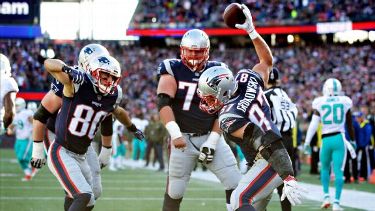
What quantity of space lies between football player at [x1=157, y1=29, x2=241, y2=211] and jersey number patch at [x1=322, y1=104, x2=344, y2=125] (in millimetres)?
4262

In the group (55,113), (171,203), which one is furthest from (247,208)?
(55,113)

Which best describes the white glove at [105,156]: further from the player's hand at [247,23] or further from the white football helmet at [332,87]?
the white football helmet at [332,87]

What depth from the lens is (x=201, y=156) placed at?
7.62 metres

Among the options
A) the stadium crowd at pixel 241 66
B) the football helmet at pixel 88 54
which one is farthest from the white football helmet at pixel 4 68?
the stadium crowd at pixel 241 66

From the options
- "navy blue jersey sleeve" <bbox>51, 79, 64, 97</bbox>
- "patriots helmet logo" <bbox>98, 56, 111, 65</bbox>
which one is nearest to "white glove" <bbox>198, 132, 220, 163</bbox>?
"patriots helmet logo" <bbox>98, 56, 111, 65</bbox>

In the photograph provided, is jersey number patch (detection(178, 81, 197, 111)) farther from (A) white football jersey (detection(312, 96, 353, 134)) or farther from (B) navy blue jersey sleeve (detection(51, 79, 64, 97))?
(A) white football jersey (detection(312, 96, 353, 134))

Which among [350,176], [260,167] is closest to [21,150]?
[350,176]

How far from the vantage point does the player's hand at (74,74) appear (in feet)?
23.0

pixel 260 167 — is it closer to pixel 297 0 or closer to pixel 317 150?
pixel 317 150

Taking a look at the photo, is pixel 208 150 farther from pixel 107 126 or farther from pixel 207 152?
pixel 107 126

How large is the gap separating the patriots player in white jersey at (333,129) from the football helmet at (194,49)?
14.6 feet

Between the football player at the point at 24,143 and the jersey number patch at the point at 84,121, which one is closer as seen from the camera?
the jersey number patch at the point at 84,121

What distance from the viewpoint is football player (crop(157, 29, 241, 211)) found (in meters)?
7.71

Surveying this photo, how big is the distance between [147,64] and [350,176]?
25446 mm
